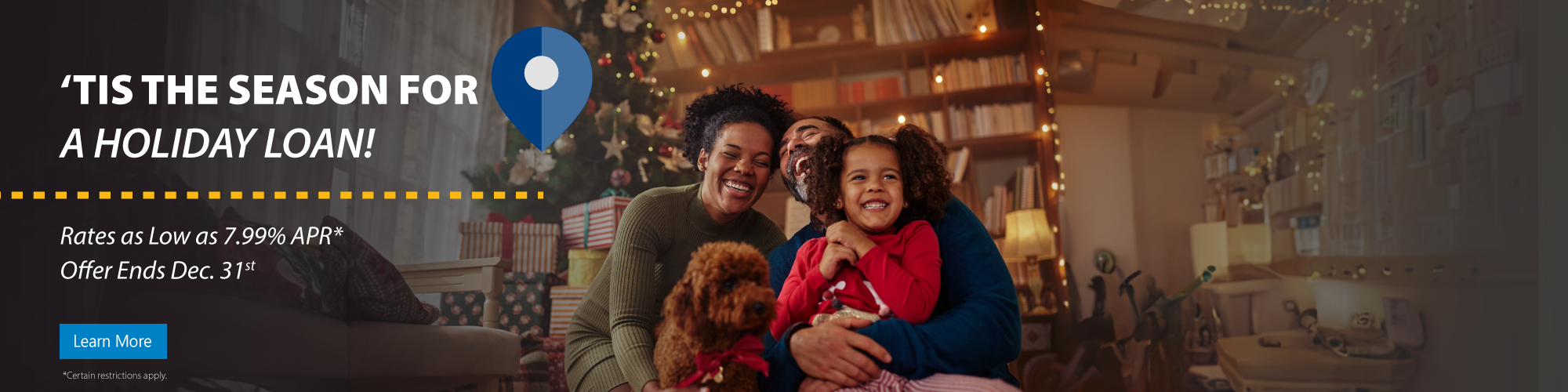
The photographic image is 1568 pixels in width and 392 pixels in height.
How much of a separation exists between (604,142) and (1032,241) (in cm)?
212

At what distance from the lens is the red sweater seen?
120cm

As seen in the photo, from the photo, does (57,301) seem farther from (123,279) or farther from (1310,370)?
(1310,370)

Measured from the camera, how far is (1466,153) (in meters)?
2.25

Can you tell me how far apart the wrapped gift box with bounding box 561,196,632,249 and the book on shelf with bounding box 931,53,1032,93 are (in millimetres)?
1818

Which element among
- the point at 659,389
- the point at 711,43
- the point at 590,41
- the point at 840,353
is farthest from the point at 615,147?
the point at 840,353

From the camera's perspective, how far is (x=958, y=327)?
121 centimetres

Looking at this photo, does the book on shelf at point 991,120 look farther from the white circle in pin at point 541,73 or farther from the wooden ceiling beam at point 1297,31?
the white circle in pin at point 541,73

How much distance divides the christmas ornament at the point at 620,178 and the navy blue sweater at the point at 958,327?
2.13 meters

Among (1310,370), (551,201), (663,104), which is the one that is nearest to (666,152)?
(663,104)

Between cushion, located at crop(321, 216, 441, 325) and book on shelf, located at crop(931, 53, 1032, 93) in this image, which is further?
book on shelf, located at crop(931, 53, 1032, 93)

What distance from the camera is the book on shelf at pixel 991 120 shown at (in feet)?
12.2

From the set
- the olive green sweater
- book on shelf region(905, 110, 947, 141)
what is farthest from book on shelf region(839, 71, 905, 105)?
the olive green sweater

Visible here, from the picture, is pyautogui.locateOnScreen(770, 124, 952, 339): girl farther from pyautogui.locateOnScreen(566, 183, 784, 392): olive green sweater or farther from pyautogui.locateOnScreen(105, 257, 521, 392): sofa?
pyautogui.locateOnScreen(105, 257, 521, 392): sofa

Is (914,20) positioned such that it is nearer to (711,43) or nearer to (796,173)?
(711,43)
